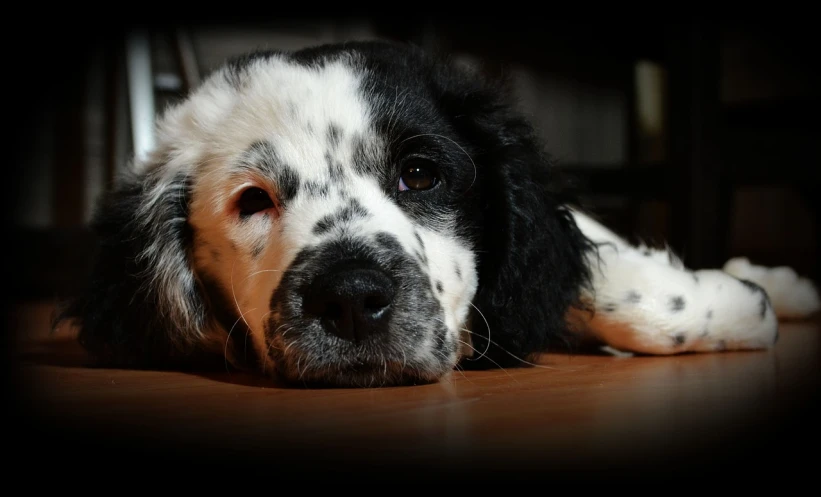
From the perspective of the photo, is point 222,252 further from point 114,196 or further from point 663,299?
point 663,299

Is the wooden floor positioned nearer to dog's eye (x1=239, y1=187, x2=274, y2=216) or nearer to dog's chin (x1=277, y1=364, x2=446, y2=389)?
dog's chin (x1=277, y1=364, x2=446, y2=389)

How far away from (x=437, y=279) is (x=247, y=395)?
1.52 ft

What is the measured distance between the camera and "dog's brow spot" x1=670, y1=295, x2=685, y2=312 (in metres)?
2.03

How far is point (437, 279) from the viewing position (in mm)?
1763

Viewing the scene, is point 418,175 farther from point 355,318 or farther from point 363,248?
point 355,318

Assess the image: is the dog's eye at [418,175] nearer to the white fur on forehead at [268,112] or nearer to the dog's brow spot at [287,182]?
the white fur on forehead at [268,112]

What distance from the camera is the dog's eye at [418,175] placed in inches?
72.9

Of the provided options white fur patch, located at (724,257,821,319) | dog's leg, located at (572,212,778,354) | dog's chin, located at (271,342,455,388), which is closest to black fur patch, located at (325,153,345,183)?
dog's chin, located at (271,342,455,388)

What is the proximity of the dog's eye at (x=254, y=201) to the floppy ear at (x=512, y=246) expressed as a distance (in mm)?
477

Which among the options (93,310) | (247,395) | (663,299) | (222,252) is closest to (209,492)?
(247,395)

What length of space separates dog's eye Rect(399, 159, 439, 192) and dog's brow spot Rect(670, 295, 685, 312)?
2.21 ft

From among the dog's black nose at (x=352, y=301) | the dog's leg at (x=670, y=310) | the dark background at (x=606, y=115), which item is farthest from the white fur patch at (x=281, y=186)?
the dark background at (x=606, y=115)

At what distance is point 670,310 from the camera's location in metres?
2.03

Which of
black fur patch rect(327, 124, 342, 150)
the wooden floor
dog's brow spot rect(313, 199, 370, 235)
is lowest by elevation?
the wooden floor
